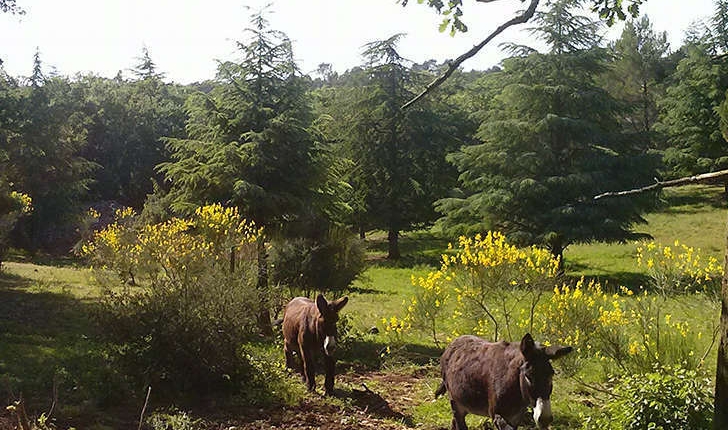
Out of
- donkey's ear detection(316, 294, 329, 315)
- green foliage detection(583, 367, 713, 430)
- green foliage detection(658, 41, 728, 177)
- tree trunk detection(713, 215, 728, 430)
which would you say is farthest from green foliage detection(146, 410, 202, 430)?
green foliage detection(658, 41, 728, 177)

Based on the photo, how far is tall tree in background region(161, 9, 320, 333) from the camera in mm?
13711

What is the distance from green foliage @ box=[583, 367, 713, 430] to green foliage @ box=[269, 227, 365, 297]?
911cm

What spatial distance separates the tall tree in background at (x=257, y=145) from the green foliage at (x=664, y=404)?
8.96 metres

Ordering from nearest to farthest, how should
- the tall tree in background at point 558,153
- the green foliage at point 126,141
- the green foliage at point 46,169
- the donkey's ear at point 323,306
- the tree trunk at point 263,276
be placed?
1. the donkey's ear at point 323,306
2. the tree trunk at point 263,276
3. the tall tree in background at point 558,153
4. the green foliage at point 46,169
5. the green foliage at point 126,141

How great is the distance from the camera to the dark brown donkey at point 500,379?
490 cm

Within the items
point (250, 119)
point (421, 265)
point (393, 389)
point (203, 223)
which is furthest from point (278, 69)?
point (421, 265)

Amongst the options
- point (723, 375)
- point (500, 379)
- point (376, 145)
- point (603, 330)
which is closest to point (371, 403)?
point (603, 330)

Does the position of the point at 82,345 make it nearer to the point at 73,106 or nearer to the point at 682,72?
the point at 73,106

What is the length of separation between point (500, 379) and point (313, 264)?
9.26m

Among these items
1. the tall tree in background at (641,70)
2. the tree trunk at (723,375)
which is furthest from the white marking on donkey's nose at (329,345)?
the tall tree in background at (641,70)

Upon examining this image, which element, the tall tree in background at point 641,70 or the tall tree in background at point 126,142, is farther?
the tall tree in background at point 641,70

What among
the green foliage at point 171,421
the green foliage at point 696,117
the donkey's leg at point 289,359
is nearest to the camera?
the green foliage at point 171,421

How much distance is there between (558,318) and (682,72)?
3500 cm

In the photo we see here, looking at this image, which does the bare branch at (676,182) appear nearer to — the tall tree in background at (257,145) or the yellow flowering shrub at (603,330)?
the yellow flowering shrub at (603,330)
